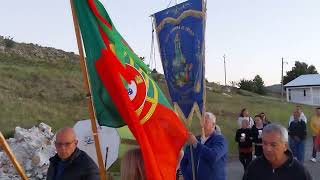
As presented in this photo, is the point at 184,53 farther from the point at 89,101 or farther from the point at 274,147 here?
the point at 274,147

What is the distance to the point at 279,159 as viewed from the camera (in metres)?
3.95

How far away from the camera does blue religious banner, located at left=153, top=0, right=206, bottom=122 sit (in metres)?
5.69

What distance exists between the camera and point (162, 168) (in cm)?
410

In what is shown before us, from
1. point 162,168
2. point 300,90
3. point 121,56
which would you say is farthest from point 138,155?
point 300,90

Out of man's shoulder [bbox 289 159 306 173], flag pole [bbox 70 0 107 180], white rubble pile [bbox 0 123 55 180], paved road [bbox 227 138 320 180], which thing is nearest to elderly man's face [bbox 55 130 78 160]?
flag pole [bbox 70 0 107 180]

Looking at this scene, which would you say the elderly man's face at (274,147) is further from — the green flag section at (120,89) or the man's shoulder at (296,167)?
the green flag section at (120,89)

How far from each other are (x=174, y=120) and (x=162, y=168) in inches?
29.2

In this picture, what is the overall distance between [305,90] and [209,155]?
222 feet

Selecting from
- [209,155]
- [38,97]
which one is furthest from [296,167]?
[38,97]

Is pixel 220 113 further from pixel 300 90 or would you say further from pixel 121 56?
pixel 300 90

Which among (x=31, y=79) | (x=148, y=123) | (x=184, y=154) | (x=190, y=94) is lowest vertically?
(x=184, y=154)

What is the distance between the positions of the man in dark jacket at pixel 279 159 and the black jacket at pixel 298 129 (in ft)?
29.1

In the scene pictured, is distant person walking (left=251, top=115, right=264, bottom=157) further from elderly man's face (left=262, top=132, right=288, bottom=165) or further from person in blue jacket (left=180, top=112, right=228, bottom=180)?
elderly man's face (left=262, top=132, right=288, bottom=165)

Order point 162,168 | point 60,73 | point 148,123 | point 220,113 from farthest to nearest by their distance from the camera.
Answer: point 60,73 < point 220,113 < point 148,123 < point 162,168
